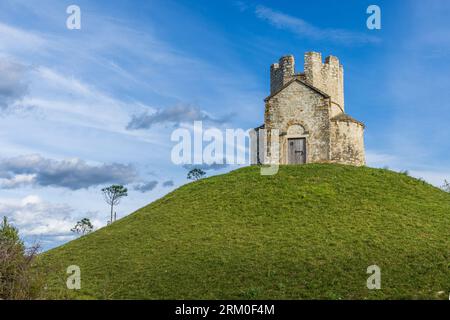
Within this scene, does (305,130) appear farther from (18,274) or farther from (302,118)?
(18,274)

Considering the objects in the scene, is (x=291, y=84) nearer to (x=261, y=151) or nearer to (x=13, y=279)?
(x=261, y=151)

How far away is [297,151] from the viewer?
3906 cm

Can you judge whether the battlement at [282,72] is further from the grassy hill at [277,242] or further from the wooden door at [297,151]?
the grassy hill at [277,242]

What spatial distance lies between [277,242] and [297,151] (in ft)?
52.1

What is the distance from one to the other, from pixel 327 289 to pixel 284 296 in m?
1.77

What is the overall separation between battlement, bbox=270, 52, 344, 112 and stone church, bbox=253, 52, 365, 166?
84 cm

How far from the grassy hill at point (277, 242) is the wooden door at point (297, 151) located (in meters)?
3.53

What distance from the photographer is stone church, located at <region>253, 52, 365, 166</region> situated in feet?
127

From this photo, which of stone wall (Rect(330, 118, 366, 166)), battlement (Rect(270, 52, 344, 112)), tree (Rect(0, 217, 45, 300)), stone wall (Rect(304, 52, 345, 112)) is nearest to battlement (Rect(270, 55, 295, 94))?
battlement (Rect(270, 52, 344, 112))

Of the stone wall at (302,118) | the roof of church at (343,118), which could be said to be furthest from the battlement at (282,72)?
the roof of church at (343,118)

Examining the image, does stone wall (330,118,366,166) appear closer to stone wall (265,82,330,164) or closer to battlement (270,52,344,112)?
stone wall (265,82,330,164)

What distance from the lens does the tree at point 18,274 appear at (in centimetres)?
1508

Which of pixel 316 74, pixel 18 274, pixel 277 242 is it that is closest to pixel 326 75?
pixel 316 74
